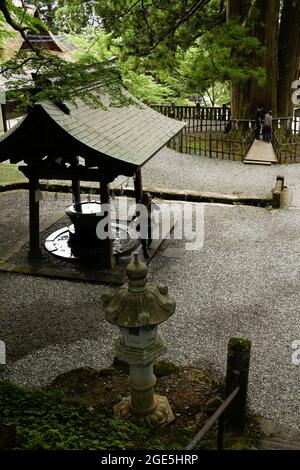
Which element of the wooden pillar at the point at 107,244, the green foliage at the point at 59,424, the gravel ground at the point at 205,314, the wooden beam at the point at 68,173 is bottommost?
the gravel ground at the point at 205,314

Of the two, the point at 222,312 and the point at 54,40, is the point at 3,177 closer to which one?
the point at 222,312

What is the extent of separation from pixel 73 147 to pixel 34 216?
207cm

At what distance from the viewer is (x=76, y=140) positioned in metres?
8.08

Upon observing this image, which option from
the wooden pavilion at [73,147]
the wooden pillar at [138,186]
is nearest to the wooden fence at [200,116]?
the wooden pillar at [138,186]

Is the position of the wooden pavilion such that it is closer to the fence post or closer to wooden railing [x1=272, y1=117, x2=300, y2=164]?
the fence post

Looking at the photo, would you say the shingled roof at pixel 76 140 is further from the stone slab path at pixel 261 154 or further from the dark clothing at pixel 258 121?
the dark clothing at pixel 258 121

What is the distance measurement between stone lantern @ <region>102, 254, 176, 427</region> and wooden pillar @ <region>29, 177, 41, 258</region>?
17.0 ft

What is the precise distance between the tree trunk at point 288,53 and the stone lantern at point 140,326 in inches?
704

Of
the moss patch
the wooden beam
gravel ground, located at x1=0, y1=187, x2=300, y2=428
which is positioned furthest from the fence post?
the wooden beam

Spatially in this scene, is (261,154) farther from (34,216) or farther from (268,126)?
(34,216)

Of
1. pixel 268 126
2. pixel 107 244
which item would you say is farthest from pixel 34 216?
pixel 268 126

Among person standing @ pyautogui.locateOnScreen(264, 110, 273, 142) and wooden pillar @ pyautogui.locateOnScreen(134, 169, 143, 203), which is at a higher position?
person standing @ pyautogui.locateOnScreen(264, 110, 273, 142)

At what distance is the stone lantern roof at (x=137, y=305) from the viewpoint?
4.58 metres

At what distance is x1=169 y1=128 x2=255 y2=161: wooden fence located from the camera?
18.0 meters
